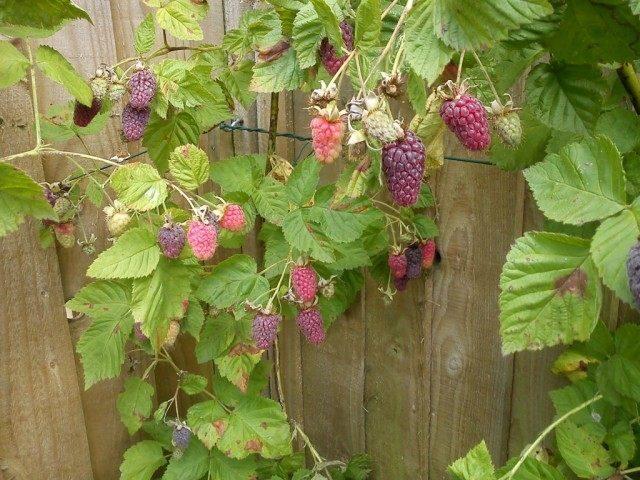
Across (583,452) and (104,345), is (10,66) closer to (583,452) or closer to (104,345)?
(104,345)

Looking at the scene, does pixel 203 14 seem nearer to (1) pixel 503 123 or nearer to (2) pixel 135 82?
(2) pixel 135 82

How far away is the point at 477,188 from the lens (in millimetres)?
1196

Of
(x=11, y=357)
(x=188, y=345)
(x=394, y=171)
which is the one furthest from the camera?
(x=188, y=345)

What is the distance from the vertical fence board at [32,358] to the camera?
1.28 metres

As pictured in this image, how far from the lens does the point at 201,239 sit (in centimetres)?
95

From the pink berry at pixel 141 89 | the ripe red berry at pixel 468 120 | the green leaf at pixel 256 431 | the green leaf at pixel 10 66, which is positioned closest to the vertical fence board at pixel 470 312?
the green leaf at pixel 256 431

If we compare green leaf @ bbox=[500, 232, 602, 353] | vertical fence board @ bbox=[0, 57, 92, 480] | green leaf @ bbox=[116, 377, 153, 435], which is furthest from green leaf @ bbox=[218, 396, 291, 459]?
green leaf @ bbox=[500, 232, 602, 353]

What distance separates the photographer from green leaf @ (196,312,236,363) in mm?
1283

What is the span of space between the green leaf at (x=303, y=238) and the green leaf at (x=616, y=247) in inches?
20.0

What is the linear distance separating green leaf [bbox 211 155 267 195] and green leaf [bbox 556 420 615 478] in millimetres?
760

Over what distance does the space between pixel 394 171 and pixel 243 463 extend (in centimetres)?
105

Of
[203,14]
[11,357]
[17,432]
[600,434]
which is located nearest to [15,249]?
[11,357]

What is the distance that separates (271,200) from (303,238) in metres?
0.18

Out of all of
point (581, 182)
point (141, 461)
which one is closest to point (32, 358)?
point (141, 461)
